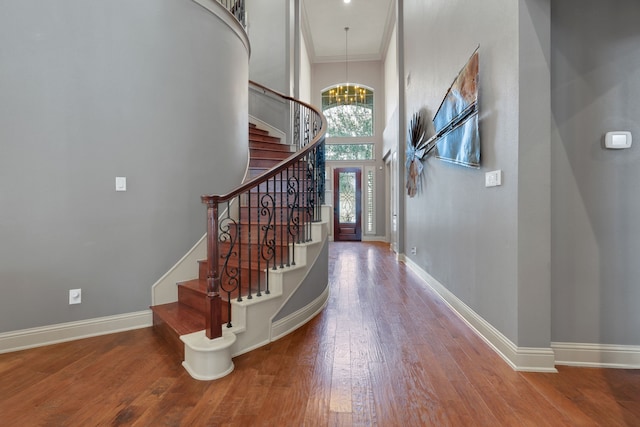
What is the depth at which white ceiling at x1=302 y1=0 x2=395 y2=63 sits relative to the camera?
695 centimetres

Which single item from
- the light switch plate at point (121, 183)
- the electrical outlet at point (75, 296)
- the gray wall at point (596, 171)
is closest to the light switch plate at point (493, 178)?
the gray wall at point (596, 171)

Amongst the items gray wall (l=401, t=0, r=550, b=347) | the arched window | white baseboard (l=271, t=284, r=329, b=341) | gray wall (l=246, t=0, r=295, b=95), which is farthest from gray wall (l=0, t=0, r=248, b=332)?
the arched window

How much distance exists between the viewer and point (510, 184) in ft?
6.55

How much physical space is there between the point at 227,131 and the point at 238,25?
4.37 ft

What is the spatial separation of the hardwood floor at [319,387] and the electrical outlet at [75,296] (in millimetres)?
321

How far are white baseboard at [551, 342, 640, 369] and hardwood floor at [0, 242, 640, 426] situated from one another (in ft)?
0.20

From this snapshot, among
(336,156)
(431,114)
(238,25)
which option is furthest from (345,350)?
(336,156)

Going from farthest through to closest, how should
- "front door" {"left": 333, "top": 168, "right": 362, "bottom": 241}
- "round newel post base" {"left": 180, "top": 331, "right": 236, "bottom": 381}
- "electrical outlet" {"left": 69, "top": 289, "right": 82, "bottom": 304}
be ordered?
"front door" {"left": 333, "top": 168, "right": 362, "bottom": 241} < "electrical outlet" {"left": 69, "top": 289, "right": 82, "bottom": 304} < "round newel post base" {"left": 180, "top": 331, "right": 236, "bottom": 381}

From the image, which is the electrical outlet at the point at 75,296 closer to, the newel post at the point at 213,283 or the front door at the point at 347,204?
the newel post at the point at 213,283

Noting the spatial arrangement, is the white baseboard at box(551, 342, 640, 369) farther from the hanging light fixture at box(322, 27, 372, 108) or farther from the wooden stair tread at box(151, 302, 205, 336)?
the hanging light fixture at box(322, 27, 372, 108)

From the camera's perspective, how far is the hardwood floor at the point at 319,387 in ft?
4.88

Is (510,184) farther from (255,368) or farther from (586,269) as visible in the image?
(255,368)

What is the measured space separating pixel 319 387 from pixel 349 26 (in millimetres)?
8368

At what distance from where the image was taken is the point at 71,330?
2352 mm
